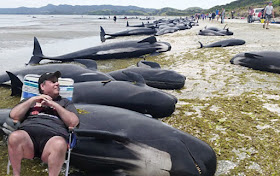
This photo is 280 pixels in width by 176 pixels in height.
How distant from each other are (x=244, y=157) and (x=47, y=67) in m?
5.06

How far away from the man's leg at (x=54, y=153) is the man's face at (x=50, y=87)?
24.6 inches

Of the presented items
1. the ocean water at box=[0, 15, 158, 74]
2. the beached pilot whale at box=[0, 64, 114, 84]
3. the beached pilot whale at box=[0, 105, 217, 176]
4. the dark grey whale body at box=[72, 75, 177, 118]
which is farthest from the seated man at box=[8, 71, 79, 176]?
the ocean water at box=[0, 15, 158, 74]

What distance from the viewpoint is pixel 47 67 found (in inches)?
243

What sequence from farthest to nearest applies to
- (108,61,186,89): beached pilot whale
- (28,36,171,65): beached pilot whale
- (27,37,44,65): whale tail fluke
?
(28,36,171,65): beached pilot whale < (27,37,44,65): whale tail fluke < (108,61,186,89): beached pilot whale

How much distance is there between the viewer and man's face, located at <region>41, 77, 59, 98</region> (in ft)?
9.22

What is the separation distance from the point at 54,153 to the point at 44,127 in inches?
13.7

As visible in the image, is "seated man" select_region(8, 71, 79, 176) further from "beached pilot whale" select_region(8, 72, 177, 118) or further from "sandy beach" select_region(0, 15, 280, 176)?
"beached pilot whale" select_region(8, 72, 177, 118)

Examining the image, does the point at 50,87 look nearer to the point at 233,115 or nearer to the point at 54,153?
the point at 54,153

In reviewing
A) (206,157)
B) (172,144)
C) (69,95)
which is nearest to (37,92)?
(69,95)

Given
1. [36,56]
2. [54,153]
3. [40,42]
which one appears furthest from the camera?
[40,42]

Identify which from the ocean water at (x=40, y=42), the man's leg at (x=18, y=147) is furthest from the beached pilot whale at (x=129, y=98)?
the ocean water at (x=40, y=42)

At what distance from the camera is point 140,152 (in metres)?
2.91

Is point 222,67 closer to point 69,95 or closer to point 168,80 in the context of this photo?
point 168,80

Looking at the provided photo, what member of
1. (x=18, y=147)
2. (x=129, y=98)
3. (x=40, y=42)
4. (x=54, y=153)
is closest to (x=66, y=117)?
(x=54, y=153)
